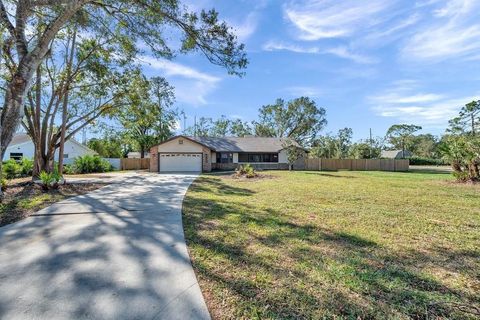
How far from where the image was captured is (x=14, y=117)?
21.4 feet

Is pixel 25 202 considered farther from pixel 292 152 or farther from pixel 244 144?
pixel 244 144

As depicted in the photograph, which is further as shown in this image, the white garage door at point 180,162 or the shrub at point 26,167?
the white garage door at point 180,162

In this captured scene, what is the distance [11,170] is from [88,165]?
758 cm

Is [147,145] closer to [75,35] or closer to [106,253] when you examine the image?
[75,35]

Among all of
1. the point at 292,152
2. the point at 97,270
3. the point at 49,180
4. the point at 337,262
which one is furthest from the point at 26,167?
the point at 292,152

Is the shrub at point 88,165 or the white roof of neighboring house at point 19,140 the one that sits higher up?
the white roof of neighboring house at point 19,140

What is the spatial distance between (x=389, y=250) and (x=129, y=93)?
610 inches

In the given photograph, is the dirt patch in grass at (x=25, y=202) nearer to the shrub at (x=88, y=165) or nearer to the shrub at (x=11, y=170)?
the shrub at (x=11, y=170)

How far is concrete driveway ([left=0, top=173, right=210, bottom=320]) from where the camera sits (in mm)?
2566

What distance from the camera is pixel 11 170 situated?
53.4 feet

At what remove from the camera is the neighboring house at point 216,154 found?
25.6m

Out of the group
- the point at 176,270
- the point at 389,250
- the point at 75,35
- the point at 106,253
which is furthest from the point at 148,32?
the point at 389,250

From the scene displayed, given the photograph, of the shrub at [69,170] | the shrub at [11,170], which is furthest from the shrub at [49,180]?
the shrub at [69,170]

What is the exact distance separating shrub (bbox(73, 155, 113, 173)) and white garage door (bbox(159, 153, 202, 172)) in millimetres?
6005
